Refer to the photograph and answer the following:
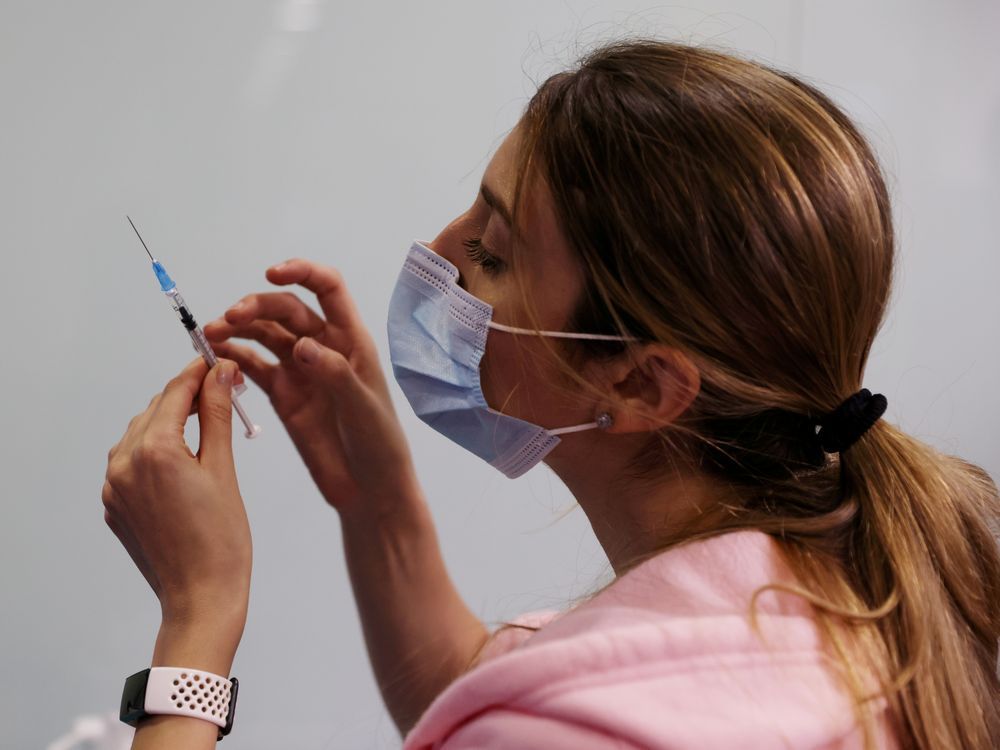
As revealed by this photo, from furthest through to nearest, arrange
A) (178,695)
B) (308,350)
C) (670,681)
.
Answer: (308,350) < (178,695) < (670,681)

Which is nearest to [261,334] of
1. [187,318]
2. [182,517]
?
[187,318]

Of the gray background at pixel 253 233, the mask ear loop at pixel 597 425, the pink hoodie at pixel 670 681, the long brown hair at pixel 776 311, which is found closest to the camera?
the pink hoodie at pixel 670 681

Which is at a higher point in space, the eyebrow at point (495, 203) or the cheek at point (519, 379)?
the eyebrow at point (495, 203)

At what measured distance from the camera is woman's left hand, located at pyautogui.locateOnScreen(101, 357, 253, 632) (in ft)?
2.56

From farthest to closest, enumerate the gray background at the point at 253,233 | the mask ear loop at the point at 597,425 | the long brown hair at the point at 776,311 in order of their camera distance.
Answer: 1. the gray background at the point at 253,233
2. the mask ear loop at the point at 597,425
3. the long brown hair at the point at 776,311

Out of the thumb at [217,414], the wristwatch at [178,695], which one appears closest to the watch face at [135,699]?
the wristwatch at [178,695]

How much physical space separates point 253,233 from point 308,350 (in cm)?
15

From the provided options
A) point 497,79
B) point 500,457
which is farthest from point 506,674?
point 497,79

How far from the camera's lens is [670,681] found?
2.05 ft

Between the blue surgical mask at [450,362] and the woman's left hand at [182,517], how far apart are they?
18cm

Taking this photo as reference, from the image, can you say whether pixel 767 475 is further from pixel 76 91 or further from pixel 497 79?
pixel 76 91

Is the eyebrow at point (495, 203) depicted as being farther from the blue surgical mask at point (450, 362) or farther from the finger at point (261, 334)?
the finger at point (261, 334)

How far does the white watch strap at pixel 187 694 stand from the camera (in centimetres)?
73

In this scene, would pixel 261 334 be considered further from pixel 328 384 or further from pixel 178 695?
pixel 178 695
